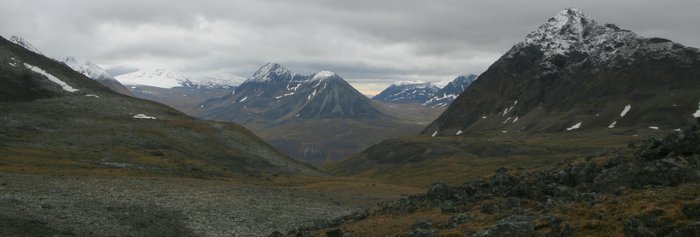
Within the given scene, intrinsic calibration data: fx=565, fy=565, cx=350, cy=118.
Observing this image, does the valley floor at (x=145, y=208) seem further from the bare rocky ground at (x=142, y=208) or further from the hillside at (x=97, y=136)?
the hillside at (x=97, y=136)

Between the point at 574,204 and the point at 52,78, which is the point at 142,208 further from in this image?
the point at 52,78

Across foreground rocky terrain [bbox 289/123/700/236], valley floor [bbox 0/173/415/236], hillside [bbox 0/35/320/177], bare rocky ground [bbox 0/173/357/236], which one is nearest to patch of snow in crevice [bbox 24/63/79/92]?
hillside [bbox 0/35/320/177]

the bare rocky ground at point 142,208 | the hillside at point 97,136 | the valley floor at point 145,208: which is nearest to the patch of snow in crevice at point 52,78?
the hillside at point 97,136

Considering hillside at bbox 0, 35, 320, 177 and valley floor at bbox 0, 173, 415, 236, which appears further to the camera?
hillside at bbox 0, 35, 320, 177

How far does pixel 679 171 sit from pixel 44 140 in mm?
95999

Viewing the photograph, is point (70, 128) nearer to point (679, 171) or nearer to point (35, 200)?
point (35, 200)

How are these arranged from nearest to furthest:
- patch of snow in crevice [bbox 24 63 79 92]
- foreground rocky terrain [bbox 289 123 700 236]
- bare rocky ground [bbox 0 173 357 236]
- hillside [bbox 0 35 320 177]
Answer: foreground rocky terrain [bbox 289 123 700 236] → bare rocky ground [bbox 0 173 357 236] → hillside [bbox 0 35 320 177] → patch of snow in crevice [bbox 24 63 79 92]

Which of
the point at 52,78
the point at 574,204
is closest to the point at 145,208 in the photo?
the point at 574,204

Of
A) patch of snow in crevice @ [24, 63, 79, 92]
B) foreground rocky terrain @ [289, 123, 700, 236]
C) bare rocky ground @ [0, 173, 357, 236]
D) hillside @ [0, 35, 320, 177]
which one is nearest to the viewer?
foreground rocky terrain @ [289, 123, 700, 236]

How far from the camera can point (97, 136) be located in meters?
104

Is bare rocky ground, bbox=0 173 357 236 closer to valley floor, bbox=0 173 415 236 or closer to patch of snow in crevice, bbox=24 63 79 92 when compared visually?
valley floor, bbox=0 173 415 236

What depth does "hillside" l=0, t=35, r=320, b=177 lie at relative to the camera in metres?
83.1

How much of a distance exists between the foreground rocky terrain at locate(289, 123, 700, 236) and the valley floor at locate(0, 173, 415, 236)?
31.3ft

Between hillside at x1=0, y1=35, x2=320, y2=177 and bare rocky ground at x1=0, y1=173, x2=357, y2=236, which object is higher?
hillside at x1=0, y1=35, x2=320, y2=177
